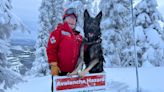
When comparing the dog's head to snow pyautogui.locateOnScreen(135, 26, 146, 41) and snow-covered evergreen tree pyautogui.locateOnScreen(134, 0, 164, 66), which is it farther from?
snow pyautogui.locateOnScreen(135, 26, 146, 41)

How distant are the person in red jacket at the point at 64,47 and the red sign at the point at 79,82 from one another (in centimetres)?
20

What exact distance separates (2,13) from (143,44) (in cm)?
1517

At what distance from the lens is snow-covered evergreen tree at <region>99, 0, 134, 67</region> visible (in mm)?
25531

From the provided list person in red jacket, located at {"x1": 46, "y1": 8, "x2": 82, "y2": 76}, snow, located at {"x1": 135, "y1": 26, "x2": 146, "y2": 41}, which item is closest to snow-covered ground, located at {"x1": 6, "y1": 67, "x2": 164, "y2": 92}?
person in red jacket, located at {"x1": 46, "y1": 8, "x2": 82, "y2": 76}

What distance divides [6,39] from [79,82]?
10.3 feet

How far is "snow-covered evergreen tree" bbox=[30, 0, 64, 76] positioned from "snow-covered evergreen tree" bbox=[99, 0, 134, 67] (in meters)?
7.15

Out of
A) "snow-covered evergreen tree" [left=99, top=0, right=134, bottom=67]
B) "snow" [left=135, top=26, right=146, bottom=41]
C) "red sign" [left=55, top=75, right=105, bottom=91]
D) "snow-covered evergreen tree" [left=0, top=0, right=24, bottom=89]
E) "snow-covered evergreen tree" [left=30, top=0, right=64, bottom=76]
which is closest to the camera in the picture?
"red sign" [left=55, top=75, right=105, bottom=91]

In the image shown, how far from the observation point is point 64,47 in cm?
595

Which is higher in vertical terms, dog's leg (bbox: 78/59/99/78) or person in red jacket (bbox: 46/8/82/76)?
person in red jacket (bbox: 46/8/82/76)

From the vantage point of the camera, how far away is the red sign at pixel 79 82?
579 centimetres

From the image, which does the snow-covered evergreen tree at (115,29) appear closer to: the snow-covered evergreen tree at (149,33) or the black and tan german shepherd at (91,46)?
the snow-covered evergreen tree at (149,33)

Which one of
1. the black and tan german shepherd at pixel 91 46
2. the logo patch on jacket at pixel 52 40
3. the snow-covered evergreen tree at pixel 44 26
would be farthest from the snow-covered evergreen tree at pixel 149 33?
the logo patch on jacket at pixel 52 40

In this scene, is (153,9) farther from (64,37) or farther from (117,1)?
(64,37)

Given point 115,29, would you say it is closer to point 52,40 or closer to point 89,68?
point 89,68
